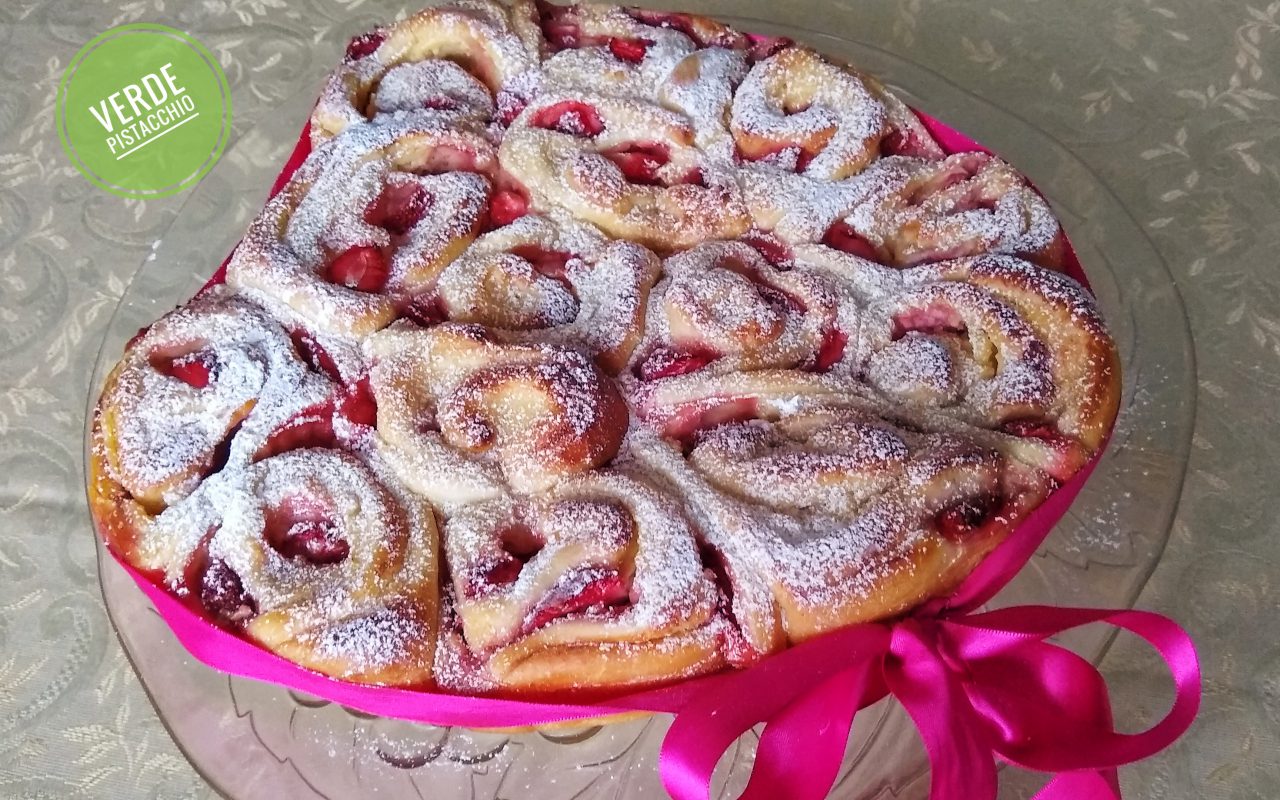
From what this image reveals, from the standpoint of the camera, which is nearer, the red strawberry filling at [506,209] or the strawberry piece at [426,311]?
the strawberry piece at [426,311]

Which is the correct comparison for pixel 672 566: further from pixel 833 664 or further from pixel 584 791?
pixel 584 791

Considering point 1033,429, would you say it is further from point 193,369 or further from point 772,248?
point 193,369

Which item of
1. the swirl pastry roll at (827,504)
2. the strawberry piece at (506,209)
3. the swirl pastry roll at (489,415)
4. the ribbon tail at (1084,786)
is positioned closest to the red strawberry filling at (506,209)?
the strawberry piece at (506,209)

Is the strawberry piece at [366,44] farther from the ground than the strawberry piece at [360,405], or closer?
farther from the ground

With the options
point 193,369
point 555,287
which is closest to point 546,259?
point 555,287

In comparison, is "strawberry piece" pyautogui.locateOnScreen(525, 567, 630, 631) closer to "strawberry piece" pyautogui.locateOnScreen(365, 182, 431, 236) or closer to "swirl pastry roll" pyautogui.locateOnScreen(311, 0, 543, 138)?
"strawberry piece" pyautogui.locateOnScreen(365, 182, 431, 236)

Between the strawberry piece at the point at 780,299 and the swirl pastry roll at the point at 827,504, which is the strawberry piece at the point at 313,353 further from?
the strawberry piece at the point at 780,299
